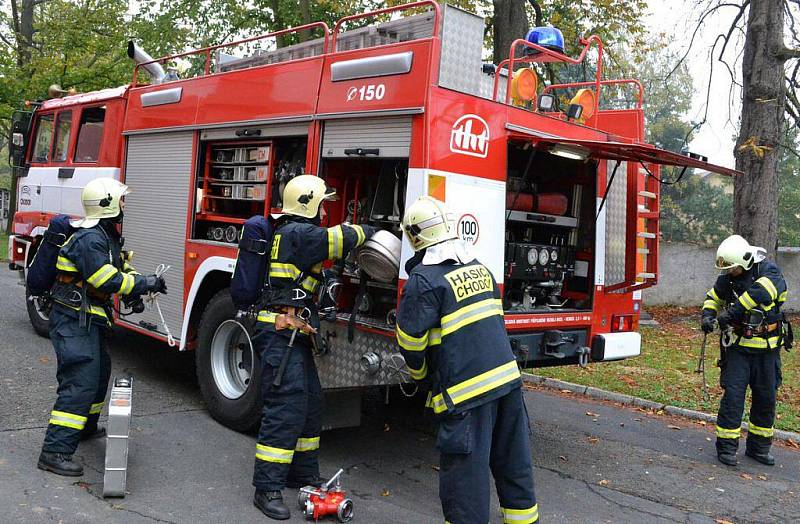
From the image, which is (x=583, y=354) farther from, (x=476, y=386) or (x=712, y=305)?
(x=476, y=386)

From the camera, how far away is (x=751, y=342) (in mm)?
5602

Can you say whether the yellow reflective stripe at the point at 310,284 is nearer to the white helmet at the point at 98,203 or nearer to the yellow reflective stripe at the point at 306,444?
the yellow reflective stripe at the point at 306,444

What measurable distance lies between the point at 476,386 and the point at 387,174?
192 cm

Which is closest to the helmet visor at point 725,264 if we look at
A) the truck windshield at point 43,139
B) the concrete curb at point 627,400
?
the concrete curb at point 627,400

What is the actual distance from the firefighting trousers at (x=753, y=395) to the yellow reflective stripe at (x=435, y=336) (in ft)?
10.4

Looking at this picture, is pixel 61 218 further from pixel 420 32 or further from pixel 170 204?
pixel 420 32

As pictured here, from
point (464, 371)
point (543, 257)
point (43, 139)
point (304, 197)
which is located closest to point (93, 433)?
point (304, 197)

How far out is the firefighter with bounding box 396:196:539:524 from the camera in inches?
133

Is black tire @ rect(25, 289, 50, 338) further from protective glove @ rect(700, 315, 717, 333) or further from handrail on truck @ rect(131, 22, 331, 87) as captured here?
protective glove @ rect(700, 315, 717, 333)

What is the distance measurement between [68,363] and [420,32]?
2.99 meters

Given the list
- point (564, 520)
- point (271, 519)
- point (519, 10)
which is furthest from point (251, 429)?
point (519, 10)

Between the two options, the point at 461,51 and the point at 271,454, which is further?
the point at 461,51

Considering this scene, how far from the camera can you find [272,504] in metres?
3.99

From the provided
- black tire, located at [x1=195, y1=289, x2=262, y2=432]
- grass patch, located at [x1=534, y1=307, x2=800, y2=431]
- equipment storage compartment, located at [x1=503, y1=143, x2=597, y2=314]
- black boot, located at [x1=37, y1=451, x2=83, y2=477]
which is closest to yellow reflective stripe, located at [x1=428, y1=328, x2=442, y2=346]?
equipment storage compartment, located at [x1=503, y1=143, x2=597, y2=314]
